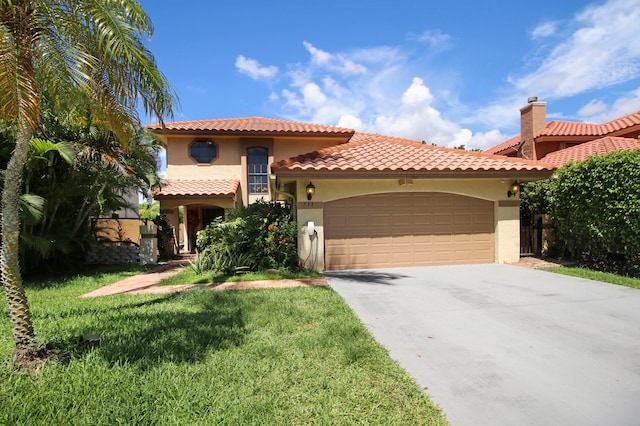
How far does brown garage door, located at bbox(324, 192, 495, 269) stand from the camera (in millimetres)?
9586

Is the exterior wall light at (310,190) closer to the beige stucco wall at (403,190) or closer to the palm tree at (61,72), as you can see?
the beige stucco wall at (403,190)

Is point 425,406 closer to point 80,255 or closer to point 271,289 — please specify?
point 271,289

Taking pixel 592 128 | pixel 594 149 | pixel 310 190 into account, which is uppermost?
pixel 592 128

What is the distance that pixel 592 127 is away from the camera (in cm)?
1867

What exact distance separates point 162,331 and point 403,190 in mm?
7522

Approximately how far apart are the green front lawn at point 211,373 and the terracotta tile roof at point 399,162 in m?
4.68

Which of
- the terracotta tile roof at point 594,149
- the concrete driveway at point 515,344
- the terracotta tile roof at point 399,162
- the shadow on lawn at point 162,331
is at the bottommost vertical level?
the concrete driveway at point 515,344

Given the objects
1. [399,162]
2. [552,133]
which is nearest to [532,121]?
[552,133]

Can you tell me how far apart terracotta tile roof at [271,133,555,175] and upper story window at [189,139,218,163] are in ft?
25.6

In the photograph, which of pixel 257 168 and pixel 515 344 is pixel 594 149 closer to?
pixel 515 344

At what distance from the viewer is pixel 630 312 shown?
202 inches

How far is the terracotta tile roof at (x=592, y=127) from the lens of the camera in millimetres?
17025

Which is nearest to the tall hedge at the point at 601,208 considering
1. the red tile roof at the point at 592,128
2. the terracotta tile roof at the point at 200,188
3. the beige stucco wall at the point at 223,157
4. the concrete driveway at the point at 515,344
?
the concrete driveway at the point at 515,344

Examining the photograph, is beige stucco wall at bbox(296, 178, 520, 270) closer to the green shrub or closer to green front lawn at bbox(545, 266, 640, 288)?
the green shrub
